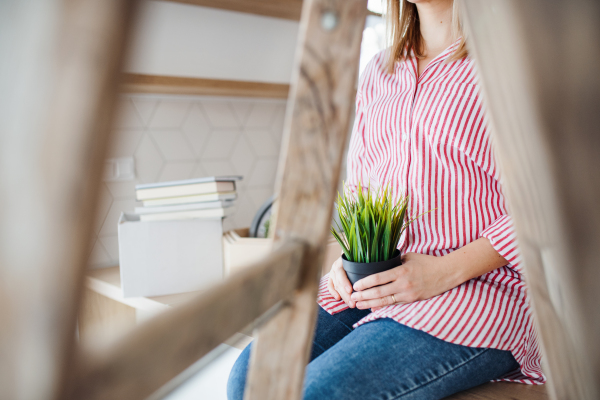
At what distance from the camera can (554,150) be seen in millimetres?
263

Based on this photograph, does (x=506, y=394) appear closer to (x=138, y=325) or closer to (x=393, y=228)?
(x=393, y=228)

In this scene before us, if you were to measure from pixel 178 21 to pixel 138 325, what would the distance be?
137 cm

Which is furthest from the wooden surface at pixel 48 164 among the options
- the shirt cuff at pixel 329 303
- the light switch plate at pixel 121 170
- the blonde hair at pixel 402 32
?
the light switch plate at pixel 121 170

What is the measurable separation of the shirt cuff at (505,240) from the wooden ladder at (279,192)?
38 cm

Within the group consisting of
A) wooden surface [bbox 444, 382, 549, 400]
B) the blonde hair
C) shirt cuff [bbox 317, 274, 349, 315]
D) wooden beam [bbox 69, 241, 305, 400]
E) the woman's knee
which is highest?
the blonde hair

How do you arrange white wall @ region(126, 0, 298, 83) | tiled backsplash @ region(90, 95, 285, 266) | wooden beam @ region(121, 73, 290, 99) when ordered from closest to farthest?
white wall @ region(126, 0, 298, 83) < wooden beam @ region(121, 73, 290, 99) < tiled backsplash @ region(90, 95, 285, 266)

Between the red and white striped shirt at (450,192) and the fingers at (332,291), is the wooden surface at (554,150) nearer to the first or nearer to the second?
the red and white striped shirt at (450,192)

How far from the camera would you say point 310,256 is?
36cm

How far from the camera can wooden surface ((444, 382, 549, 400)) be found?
2.08ft

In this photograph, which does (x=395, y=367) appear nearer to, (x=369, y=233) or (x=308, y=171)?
(x=369, y=233)

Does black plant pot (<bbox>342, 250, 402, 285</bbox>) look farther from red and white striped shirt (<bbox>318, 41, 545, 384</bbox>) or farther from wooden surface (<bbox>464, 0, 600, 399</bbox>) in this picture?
wooden surface (<bbox>464, 0, 600, 399</bbox>)

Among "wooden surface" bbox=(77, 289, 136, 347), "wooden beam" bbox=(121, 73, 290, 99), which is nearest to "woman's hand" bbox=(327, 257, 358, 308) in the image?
"wooden surface" bbox=(77, 289, 136, 347)

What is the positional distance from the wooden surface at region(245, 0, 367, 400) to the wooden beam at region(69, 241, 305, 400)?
5 centimetres

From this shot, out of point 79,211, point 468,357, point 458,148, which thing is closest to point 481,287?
point 468,357
